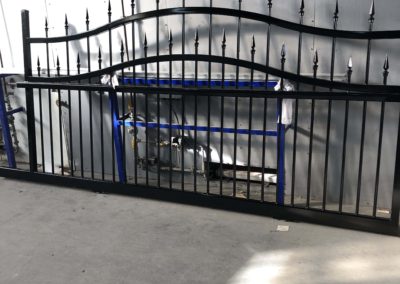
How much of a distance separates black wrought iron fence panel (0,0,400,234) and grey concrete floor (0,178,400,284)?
8.2 inches

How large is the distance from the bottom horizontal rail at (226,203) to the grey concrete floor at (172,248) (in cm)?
5

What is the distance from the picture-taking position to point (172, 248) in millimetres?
2490

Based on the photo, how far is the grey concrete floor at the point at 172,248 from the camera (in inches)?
86.7

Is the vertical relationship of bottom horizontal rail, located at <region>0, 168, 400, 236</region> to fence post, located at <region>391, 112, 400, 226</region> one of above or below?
below

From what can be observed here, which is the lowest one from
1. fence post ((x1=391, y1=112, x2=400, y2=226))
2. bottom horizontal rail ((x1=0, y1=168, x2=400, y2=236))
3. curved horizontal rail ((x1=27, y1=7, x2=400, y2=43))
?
bottom horizontal rail ((x1=0, y1=168, x2=400, y2=236))

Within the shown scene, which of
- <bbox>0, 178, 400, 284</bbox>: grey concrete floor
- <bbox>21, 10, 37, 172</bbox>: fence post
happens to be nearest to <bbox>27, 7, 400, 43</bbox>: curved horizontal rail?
<bbox>21, 10, 37, 172</bbox>: fence post

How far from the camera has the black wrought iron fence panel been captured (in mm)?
2656

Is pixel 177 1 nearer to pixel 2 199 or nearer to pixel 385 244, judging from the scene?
pixel 2 199

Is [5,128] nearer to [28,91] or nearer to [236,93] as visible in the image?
[28,91]

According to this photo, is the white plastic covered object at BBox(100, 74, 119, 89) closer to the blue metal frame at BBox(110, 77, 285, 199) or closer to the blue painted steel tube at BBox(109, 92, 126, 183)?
the blue metal frame at BBox(110, 77, 285, 199)

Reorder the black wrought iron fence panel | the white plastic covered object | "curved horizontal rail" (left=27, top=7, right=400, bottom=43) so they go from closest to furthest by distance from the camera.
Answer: "curved horizontal rail" (left=27, top=7, right=400, bottom=43) < the black wrought iron fence panel < the white plastic covered object

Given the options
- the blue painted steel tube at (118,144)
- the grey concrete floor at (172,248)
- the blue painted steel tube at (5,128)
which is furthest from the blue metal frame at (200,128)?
the blue painted steel tube at (5,128)

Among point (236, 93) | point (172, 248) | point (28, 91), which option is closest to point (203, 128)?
point (236, 93)

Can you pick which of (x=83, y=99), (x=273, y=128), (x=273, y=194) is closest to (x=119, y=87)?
(x=83, y=99)
